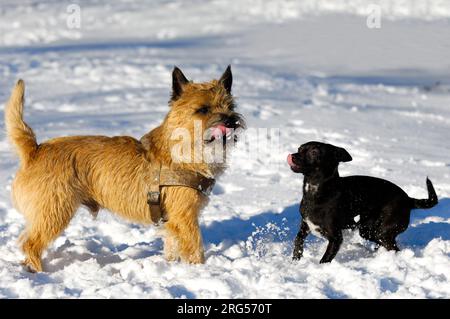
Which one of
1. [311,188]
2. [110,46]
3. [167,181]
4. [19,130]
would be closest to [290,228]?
[311,188]

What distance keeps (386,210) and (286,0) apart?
21.8 meters

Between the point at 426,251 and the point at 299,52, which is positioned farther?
the point at 299,52

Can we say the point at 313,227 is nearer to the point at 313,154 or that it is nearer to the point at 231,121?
the point at 313,154

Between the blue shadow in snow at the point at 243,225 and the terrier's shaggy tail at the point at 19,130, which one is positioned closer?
the terrier's shaggy tail at the point at 19,130

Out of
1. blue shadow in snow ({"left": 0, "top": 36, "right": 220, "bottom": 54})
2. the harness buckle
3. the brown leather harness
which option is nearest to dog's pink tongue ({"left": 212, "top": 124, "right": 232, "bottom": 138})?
the brown leather harness

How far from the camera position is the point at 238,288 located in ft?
14.7

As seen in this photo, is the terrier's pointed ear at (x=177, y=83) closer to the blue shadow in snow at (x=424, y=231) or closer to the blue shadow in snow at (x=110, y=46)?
the blue shadow in snow at (x=424, y=231)

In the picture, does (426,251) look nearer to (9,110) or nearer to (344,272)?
(344,272)

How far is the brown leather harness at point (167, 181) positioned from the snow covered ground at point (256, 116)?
45 centimetres

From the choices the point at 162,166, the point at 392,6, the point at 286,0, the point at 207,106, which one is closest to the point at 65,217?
the point at 162,166

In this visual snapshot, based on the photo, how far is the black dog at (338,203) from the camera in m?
5.18

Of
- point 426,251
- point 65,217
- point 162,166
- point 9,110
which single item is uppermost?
point 9,110

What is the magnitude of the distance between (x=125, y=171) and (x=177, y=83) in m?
0.78

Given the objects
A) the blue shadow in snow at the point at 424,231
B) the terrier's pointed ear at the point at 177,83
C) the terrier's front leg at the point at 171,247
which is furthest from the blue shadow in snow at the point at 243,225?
the terrier's pointed ear at the point at 177,83
